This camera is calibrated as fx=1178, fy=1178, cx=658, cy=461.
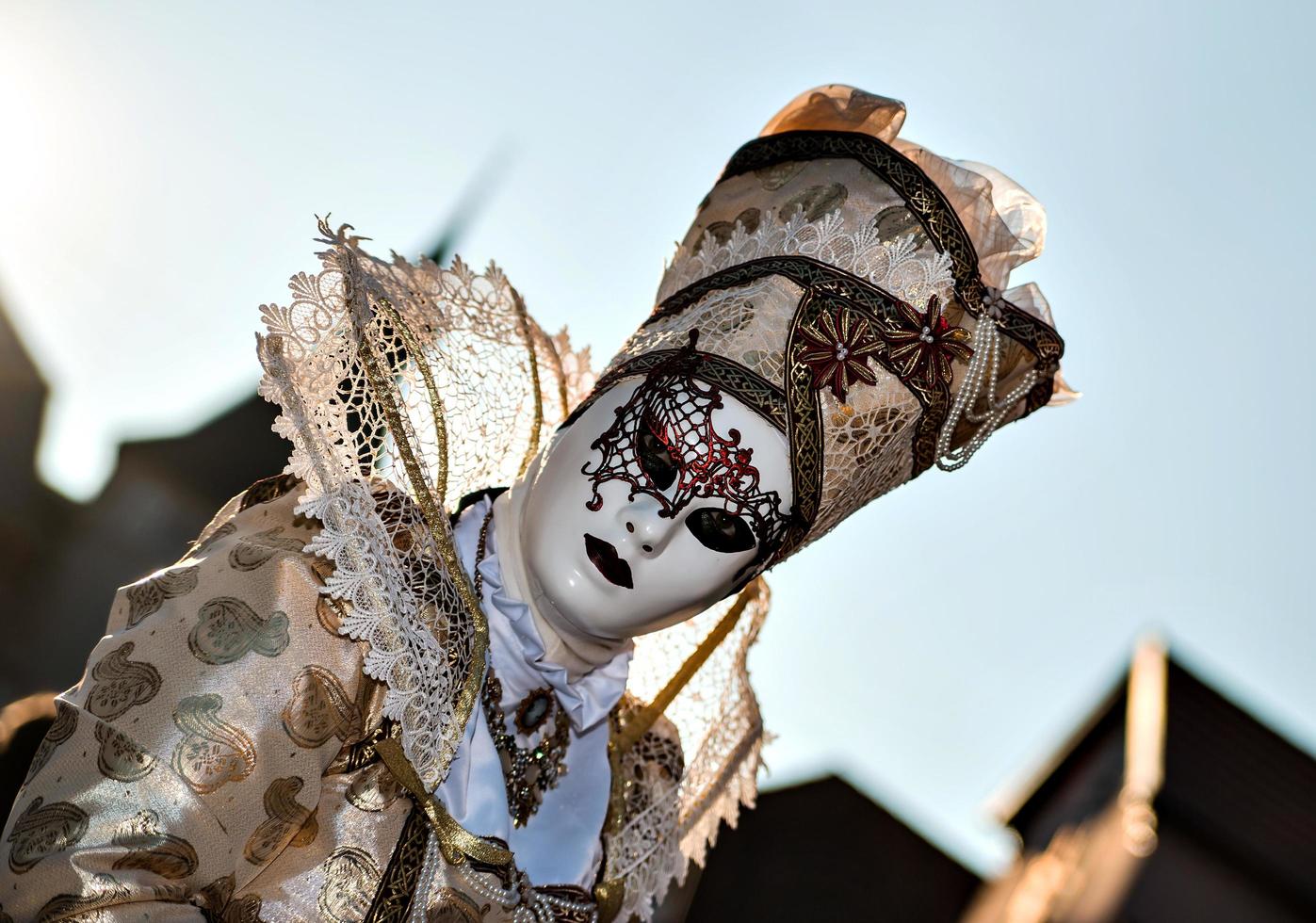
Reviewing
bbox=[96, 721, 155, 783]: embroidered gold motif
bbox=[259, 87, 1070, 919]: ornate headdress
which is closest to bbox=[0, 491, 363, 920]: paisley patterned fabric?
bbox=[96, 721, 155, 783]: embroidered gold motif

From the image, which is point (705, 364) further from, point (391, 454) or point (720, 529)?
point (391, 454)

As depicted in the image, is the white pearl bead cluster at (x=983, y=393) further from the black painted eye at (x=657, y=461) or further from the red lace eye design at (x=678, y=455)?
the black painted eye at (x=657, y=461)

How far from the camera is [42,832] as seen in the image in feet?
4.93

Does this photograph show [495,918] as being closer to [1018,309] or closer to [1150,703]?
[1018,309]

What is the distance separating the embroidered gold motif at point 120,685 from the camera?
1.60 metres

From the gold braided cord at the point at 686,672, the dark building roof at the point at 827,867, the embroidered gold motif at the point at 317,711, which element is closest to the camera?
the embroidered gold motif at the point at 317,711

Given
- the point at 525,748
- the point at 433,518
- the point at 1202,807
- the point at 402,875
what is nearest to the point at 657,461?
the point at 433,518

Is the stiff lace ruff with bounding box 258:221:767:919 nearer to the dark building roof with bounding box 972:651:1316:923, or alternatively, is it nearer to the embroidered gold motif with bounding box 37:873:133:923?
the embroidered gold motif with bounding box 37:873:133:923

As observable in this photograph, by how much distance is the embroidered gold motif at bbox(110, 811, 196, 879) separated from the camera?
1519 millimetres

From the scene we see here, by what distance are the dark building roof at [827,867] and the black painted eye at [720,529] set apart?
9.81 ft

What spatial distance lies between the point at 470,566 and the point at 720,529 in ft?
1.48

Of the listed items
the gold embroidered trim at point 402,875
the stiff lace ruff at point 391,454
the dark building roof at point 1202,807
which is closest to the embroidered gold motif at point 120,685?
the stiff lace ruff at point 391,454

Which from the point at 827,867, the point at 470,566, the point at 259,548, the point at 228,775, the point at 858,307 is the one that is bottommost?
the point at 827,867

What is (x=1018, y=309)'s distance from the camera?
2.12 meters
